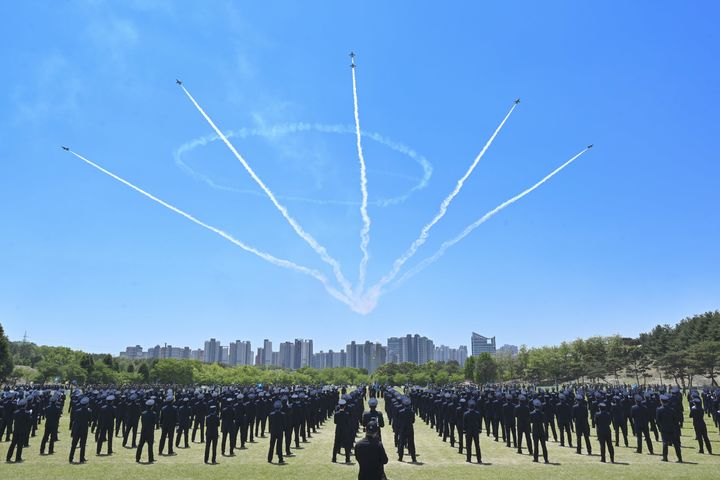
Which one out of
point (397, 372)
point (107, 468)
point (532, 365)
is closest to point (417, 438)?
point (107, 468)

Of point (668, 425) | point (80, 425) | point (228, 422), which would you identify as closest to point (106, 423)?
point (80, 425)

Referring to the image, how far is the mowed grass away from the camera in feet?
45.8

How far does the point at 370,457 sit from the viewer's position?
24.0 ft

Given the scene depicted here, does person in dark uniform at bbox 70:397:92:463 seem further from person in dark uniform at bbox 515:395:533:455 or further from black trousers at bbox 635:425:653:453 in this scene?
black trousers at bbox 635:425:653:453

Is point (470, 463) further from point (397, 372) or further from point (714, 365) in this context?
point (397, 372)

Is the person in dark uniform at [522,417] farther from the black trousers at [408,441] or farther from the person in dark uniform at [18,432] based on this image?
the person in dark uniform at [18,432]

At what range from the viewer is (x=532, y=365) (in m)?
114

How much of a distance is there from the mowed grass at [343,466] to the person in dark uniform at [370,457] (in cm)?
732

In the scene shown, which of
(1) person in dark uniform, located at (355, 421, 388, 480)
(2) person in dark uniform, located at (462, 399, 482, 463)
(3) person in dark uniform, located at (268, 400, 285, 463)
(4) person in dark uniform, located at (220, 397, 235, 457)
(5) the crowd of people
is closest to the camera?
(1) person in dark uniform, located at (355, 421, 388, 480)

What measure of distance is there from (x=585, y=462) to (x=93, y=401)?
21.4m

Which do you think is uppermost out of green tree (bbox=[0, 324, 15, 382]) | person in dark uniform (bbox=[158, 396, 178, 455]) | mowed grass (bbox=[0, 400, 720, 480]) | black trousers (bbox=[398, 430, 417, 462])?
green tree (bbox=[0, 324, 15, 382])

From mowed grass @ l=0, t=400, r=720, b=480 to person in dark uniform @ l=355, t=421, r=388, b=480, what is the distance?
7.32 meters

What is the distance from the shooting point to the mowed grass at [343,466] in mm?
13961

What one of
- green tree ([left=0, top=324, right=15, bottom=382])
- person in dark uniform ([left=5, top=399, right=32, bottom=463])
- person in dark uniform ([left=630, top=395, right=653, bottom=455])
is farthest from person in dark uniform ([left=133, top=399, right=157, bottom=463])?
green tree ([left=0, top=324, right=15, bottom=382])
